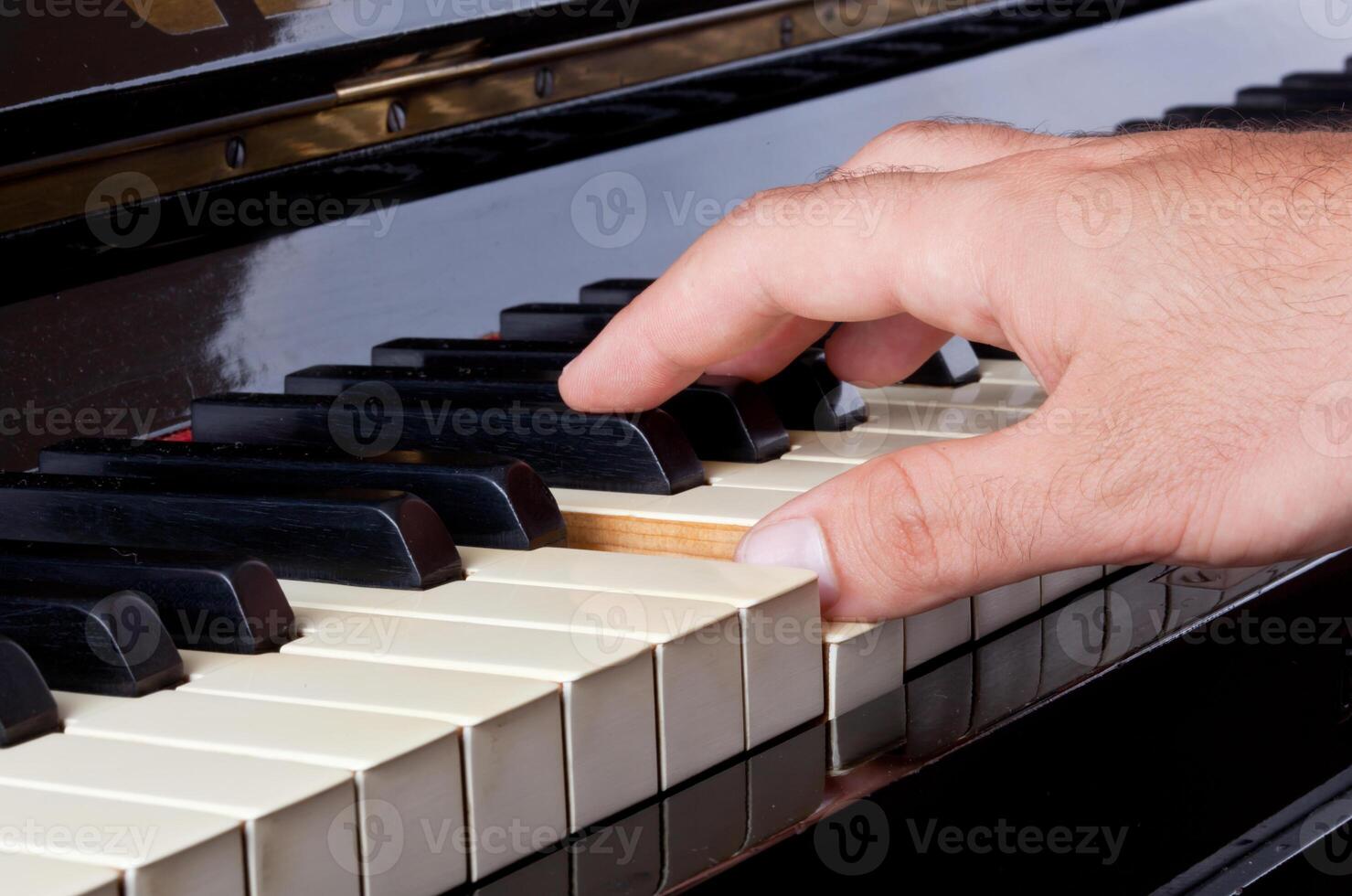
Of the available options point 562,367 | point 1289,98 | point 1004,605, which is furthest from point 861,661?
point 1289,98

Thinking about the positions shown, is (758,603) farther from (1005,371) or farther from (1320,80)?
(1320,80)

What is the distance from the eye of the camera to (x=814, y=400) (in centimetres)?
133

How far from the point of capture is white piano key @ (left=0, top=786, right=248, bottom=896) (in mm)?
610

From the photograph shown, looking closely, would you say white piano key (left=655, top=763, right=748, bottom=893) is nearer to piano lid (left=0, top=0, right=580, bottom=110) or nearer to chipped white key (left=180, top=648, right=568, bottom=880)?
chipped white key (left=180, top=648, right=568, bottom=880)

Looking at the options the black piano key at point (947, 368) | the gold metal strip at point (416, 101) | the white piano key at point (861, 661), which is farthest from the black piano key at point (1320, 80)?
the white piano key at point (861, 661)

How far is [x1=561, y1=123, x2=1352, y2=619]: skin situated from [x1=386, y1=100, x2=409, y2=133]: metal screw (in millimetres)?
529

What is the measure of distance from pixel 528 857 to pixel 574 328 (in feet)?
2.55

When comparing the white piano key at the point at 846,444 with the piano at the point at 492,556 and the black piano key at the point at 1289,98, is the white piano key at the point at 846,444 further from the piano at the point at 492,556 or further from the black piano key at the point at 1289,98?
the black piano key at the point at 1289,98

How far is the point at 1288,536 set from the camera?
100 cm

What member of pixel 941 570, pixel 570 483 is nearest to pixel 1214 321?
pixel 941 570

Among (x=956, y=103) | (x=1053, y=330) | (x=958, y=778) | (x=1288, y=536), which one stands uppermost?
(x=956, y=103)

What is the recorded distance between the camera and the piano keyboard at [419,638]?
2.26 ft

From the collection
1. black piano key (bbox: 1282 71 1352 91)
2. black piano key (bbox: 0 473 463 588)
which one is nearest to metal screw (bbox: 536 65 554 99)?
black piano key (bbox: 0 473 463 588)

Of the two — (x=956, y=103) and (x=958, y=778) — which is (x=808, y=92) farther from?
(x=958, y=778)
